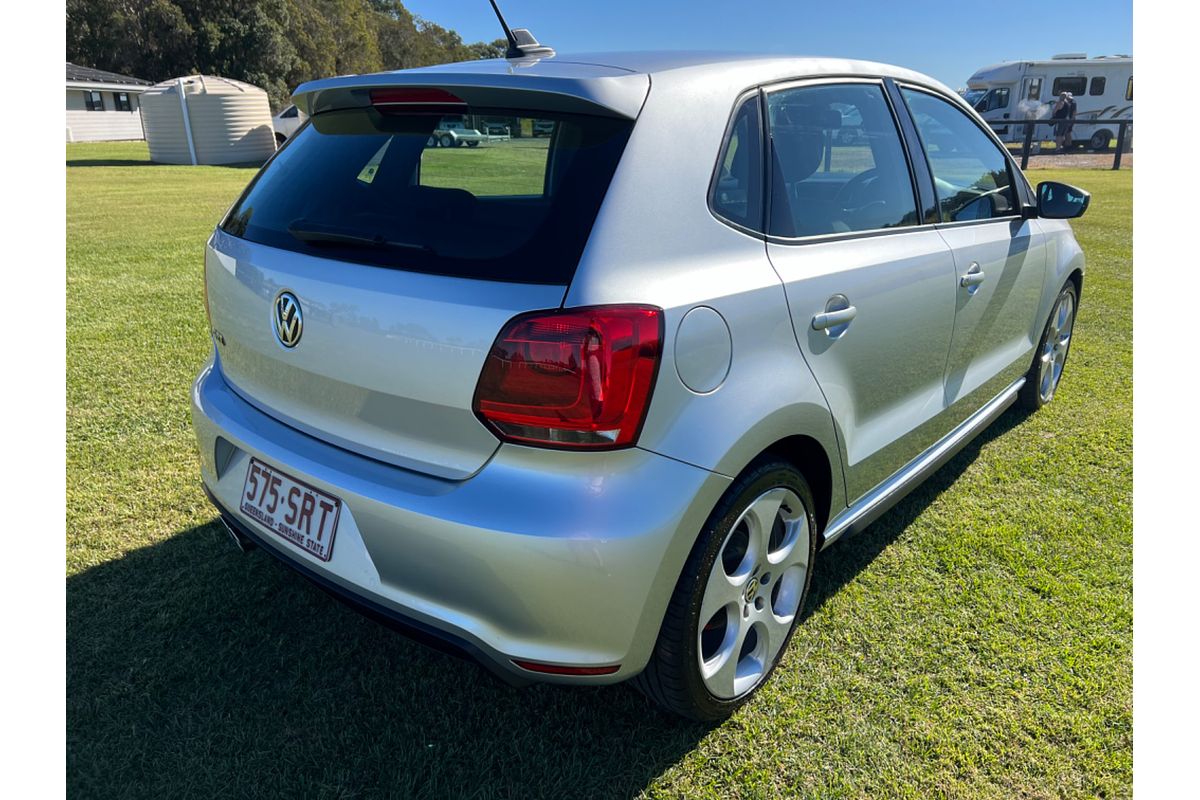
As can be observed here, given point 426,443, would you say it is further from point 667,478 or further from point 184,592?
point 184,592

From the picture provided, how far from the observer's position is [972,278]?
117 inches

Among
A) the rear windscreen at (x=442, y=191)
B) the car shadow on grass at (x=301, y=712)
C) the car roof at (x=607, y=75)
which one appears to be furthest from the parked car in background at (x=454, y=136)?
the car shadow on grass at (x=301, y=712)

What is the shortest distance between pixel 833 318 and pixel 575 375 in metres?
0.90

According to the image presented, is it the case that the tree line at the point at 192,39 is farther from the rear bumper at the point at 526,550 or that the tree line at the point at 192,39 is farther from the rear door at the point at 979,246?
the rear bumper at the point at 526,550

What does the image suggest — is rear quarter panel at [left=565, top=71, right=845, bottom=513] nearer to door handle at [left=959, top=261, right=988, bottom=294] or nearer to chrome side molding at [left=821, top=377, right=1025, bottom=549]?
chrome side molding at [left=821, top=377, right=1025, bottom=549]

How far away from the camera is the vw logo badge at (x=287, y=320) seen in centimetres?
197

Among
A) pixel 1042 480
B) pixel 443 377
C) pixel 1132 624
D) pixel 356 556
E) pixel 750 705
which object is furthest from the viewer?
pixel 1042 480

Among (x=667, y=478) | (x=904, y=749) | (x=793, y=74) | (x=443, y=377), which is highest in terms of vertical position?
(x=793, y=74)

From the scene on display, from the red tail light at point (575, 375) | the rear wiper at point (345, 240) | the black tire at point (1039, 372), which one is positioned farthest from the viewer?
the black tire at point (1039, 372)

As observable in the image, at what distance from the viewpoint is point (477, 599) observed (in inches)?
68.9

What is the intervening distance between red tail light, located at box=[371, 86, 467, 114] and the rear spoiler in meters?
0.02

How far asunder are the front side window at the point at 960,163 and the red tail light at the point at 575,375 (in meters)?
1.82

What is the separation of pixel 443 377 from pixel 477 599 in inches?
19.2

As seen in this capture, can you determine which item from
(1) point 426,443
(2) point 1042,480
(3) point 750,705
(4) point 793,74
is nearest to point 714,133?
(4) point 793,74
